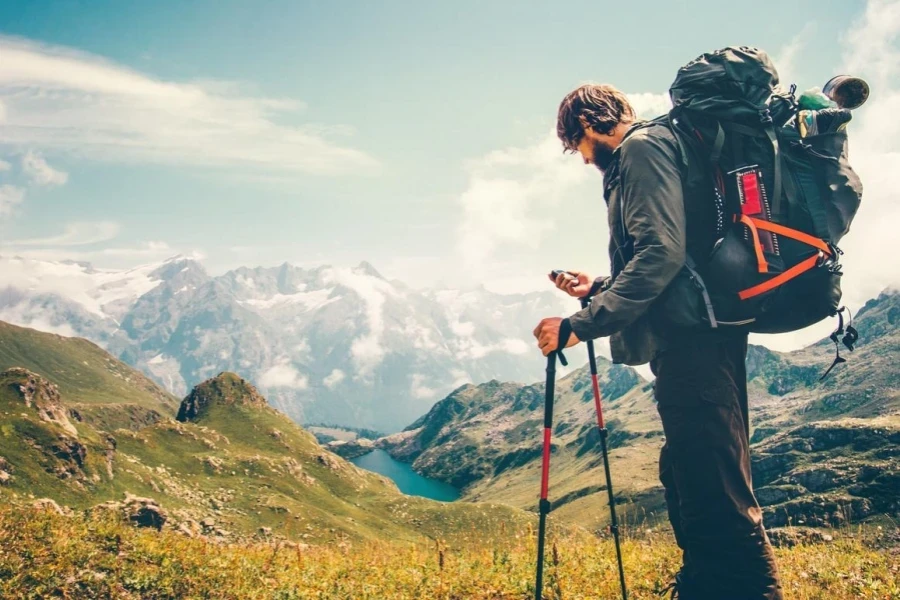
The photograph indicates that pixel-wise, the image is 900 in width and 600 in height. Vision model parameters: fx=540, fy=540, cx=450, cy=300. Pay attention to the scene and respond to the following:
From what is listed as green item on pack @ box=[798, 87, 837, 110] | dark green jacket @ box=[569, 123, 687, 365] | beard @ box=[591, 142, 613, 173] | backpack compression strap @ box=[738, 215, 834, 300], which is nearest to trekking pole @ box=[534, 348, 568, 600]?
dark green jacket @ box=[569, 123, 687, 365]

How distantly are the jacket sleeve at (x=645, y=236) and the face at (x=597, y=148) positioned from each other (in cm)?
67

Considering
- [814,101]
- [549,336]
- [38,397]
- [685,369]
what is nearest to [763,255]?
[685,369]

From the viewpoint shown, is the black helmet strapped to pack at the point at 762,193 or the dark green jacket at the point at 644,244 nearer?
the dark green jacket at the point at 644,244

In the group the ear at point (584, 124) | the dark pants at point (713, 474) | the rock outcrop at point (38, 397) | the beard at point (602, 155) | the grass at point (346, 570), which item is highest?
the rock outcrop at point (38, 397)

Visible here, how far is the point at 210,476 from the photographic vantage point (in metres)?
95.6

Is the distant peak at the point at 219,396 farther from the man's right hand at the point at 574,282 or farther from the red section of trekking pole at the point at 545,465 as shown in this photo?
the red section of trekking pole at the point at 545,465

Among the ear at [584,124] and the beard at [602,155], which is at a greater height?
the ear at [584,124]

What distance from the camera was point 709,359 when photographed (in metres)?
4.54

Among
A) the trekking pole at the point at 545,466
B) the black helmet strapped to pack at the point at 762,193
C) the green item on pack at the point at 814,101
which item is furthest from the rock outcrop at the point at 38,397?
the green item on pack at the point at 814,101

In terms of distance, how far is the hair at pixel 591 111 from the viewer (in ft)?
17.1

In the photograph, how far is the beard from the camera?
531cm

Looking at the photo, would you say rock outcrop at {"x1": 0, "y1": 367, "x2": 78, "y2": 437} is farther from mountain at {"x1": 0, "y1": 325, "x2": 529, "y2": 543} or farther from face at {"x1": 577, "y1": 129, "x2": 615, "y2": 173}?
face at {"x1": 577, "y1": 129, "x2": 615, "y2": 173}

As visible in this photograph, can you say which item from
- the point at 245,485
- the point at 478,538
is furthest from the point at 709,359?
the point at 245,485

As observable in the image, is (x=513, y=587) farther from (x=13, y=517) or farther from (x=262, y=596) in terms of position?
(x=13, y=517)
